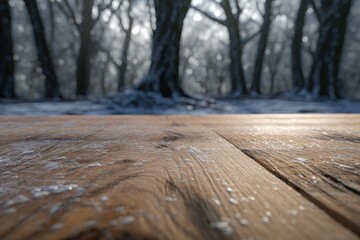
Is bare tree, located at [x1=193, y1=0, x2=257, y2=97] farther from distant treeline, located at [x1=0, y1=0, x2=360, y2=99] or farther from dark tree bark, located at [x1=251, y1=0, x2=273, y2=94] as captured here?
dark tree bark, located at [x1=251, y1=0, x2=273, y2=94]

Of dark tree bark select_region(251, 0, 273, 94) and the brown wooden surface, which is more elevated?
dark tree bark select_region(251, 0, 273, 94)

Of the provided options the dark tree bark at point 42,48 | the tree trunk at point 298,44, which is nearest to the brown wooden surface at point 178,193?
the dark tree bark at point 42,48

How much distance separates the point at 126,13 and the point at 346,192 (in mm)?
15736

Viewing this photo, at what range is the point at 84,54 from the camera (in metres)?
9.62

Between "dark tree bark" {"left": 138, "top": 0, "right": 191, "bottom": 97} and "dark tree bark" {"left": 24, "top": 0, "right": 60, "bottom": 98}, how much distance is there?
3.15 m

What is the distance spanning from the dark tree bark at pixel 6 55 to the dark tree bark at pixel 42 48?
493mm

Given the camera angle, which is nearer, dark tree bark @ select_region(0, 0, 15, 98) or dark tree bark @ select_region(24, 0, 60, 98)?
dark tree bark @ select_region(0, 0, 15, 98)

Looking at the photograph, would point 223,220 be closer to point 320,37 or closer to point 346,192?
point 346,192

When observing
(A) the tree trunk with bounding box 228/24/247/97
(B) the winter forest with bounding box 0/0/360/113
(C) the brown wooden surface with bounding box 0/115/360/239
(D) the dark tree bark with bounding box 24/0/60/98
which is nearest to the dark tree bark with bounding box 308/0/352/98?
(B) the winter forest with bounding box 0/0/360/113

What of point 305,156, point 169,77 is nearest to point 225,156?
point 305,156

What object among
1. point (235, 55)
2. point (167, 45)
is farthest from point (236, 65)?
point (167, 45)

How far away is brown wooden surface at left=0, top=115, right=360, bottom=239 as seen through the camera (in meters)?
0.31

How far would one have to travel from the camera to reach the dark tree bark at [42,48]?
6.63 m

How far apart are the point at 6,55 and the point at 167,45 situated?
3848 mm
